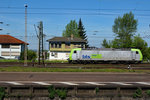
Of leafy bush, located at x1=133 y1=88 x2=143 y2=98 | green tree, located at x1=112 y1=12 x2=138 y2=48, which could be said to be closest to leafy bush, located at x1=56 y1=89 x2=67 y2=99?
leafy bush, located at x1=133 y1=88 x2=143 y2=98

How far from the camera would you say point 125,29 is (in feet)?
177

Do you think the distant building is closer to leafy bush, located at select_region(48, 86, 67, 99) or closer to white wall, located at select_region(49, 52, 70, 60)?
white wall, located at select_region(49, 52, 70, 60)

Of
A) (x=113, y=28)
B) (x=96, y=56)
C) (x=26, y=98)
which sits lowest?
(x=26, y=98)

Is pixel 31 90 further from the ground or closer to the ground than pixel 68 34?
closer to the ground

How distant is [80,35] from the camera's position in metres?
79.2

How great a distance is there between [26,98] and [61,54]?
47993 mm

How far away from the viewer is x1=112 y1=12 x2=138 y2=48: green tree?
52281 mm

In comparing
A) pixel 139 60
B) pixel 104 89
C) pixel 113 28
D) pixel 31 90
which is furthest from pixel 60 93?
pixel 113 28

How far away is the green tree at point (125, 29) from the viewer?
172 feet

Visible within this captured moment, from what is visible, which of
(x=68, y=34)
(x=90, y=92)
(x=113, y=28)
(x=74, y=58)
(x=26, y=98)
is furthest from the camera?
(x=68, y=34)

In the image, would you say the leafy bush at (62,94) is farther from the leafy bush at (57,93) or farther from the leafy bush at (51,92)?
the leafy bush at (51,92)

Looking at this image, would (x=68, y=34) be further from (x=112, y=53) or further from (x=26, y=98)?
(x=26, y=98)

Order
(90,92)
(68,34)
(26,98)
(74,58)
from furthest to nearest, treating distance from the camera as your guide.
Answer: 1. (68,34)
2. (74,58)
3. (90,92)
4. (26,98)

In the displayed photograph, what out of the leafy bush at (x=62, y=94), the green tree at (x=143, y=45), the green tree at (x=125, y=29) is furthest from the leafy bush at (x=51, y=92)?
the green tree at (x=143, y=45)
